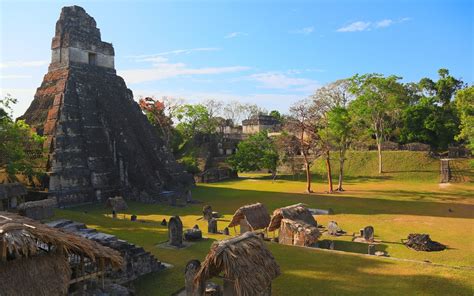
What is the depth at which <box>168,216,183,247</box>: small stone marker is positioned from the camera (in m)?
14.0

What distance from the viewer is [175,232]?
14211 mm

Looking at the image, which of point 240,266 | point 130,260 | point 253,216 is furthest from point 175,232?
point 240,266

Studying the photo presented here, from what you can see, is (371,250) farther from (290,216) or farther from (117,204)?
(117,204)

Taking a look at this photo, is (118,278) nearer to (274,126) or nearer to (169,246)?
(169,246)

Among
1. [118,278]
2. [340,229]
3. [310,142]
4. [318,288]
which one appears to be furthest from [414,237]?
[310,142]

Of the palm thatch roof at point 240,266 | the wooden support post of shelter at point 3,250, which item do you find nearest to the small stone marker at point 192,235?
the palm thatch roof at point 240,266

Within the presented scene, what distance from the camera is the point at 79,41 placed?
99.3 feet

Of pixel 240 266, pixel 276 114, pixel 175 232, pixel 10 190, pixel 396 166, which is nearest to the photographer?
pixel 240 266

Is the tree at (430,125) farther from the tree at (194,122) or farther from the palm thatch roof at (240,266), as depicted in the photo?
the palm thatch roof at (240,266)

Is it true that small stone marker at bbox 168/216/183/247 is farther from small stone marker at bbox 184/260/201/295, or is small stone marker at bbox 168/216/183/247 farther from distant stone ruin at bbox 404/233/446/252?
distant stone ruin at bbox 404/233/446/252

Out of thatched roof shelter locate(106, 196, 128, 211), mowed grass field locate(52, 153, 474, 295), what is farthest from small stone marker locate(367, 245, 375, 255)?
thatched roof shelter locate(106, 196, 128, 211)

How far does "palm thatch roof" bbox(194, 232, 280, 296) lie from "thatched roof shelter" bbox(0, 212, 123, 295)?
2016mm

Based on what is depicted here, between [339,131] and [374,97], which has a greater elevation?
[374,97]

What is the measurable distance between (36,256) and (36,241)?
0.46m
